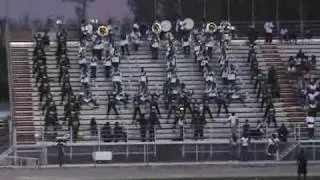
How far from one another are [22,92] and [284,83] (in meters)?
11.3

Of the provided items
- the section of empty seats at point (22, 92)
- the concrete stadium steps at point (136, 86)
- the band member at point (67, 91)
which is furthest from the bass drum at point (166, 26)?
the band member at point (67, 91)

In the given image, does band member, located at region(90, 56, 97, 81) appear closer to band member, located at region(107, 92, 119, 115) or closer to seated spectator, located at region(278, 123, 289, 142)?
band member, located at region(107, 92, 119, 115)

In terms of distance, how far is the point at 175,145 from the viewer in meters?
32.8

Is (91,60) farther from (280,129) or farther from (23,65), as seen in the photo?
(280,129)

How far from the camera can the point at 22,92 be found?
37594mm

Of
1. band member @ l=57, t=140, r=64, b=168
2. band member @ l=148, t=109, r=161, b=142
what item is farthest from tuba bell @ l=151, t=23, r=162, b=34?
band member @ l=57, t=140, r=64, b=168

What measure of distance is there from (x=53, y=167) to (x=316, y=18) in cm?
1751

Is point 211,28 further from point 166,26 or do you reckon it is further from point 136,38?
point 136,38

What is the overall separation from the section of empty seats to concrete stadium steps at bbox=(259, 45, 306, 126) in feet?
34.5

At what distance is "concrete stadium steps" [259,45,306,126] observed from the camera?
1438 inches

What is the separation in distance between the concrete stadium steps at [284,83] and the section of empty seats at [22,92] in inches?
414

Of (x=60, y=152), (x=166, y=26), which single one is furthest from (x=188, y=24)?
(x=60, y=152)

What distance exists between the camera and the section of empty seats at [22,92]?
35344 mm

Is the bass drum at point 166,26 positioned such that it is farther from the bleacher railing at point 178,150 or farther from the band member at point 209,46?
the bleacher railing at point 178,150
